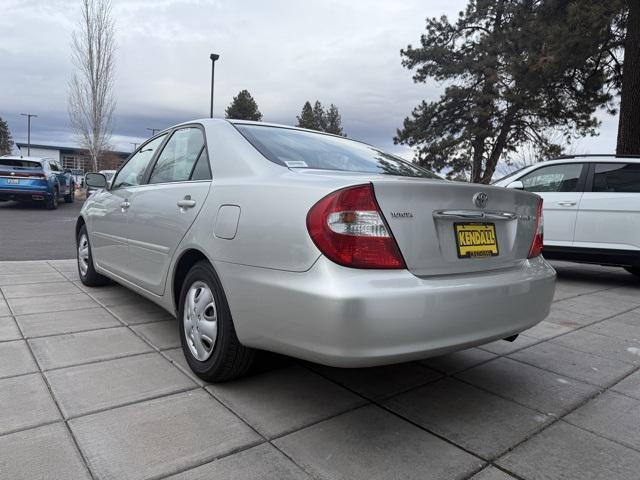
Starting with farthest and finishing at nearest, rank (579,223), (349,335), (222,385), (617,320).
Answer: (579,223) → (617,320) → (222,385) → (349,335)

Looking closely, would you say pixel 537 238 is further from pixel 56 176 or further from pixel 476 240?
pixel 56 176

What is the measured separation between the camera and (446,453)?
206 centimetres

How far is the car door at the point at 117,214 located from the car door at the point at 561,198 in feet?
16.6

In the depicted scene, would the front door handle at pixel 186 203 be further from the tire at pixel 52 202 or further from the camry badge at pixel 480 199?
the tire at pixel 52 202

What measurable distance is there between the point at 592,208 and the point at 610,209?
20 centimetres

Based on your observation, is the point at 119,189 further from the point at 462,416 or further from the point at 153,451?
the point at 462,416

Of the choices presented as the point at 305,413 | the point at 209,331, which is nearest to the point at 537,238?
the point at 305,413

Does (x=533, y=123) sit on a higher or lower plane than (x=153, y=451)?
higher

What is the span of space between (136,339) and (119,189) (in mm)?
1403

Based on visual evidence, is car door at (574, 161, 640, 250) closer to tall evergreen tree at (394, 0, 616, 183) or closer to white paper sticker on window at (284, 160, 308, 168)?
white paper sticker on window at (284, 160, 308, 168)

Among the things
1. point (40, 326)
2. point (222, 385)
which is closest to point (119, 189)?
point (40, 326)

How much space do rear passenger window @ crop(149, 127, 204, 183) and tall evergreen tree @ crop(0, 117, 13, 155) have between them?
97.1 metres

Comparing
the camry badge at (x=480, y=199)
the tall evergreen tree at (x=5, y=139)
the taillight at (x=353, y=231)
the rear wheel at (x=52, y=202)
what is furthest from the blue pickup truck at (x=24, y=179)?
the tall evergreen tree at (x=5, y=139)

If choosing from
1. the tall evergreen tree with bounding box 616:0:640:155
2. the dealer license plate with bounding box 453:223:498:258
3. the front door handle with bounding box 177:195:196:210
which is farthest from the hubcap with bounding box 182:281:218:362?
the tall evergreen tree with bounding box 616:0:640:155
